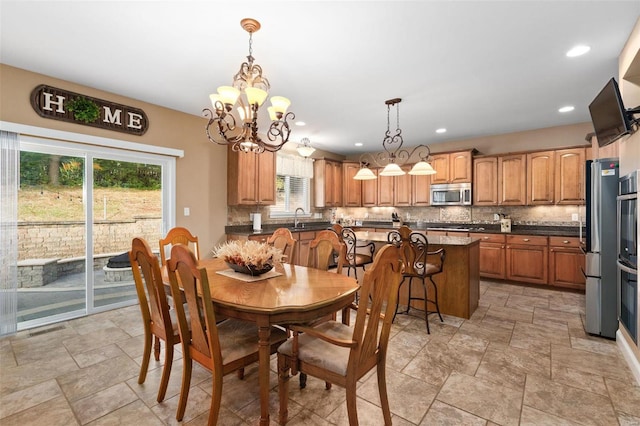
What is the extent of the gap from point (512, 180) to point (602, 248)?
8.48 feet

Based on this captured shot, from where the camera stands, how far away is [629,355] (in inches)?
98.5

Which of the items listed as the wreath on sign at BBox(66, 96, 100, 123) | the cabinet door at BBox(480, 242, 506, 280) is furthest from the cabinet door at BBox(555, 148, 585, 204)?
the wreath on sign at BBox(66, 96, 100, 123)

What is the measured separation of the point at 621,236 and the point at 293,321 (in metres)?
3.13

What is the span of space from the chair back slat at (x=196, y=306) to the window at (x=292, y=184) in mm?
4313

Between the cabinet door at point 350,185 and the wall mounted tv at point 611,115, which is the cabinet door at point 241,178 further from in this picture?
the wall mounted tv at point 611,115

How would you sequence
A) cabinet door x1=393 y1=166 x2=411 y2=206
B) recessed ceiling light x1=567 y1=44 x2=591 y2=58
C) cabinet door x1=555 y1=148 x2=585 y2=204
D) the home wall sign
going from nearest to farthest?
recessed ceiling light x1=567 y1=44 x2=591 y2=58 < the home wall sign < cabinet door x1=555 y1=148 x2=585 y2=204 < cabinet door x1=393 y1=166 x2=411 y2=206

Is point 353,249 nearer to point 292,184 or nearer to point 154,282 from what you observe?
point 154,282

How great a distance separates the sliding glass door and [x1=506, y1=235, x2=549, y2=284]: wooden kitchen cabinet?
5.63 meters

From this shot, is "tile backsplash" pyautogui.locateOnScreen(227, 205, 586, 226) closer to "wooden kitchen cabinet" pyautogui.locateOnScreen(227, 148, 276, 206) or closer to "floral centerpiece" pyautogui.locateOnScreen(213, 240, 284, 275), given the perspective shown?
"wooden kitchen cabinet" pyautogui.locateOnScreen(227, 148, 276, 206)

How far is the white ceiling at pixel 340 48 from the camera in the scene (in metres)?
2.20

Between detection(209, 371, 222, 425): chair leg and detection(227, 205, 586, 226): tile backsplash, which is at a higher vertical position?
detection(227, 205, 586, 226): tile backsplash

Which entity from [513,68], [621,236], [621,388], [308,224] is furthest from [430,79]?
[308,224]

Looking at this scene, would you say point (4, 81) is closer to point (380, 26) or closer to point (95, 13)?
point (95, 13)

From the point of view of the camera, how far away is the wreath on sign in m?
3.42
